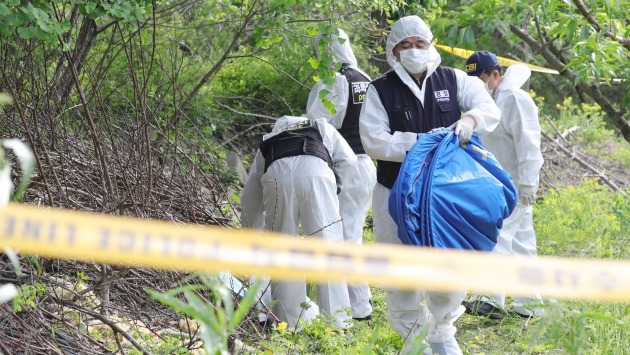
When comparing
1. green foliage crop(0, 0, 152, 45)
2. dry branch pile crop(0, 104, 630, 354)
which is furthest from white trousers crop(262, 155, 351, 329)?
green foliage crop(0, 0, 152, 45)

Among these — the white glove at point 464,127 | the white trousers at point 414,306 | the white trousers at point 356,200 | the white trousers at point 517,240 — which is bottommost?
the white trousers at point 517,240

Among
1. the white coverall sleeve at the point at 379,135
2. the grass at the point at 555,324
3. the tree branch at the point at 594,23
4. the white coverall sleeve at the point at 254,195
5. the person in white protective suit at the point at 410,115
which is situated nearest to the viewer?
the grass at the point at 555,324

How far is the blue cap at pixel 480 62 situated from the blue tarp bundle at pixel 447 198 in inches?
107

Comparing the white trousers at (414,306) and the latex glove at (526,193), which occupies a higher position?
the white trousers at (414,306)

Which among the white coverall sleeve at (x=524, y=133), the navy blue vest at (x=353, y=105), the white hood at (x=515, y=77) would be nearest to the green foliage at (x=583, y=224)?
the white coverall sleeve at (x=524, y=133)

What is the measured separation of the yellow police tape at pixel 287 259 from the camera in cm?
Answer: 234

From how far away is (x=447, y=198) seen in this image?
16.7ft

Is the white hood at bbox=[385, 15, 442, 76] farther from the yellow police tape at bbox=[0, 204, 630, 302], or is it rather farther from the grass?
the yellow police tape at bbox=[0, 204, 630, 302]

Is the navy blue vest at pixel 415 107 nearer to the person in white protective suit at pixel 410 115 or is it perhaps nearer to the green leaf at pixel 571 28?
the person in white protective suit at pixel 410 115

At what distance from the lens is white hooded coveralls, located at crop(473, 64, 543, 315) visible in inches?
294

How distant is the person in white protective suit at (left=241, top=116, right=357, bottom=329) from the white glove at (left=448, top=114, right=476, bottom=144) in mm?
1435

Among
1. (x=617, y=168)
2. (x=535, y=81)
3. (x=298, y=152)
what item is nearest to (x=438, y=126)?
(x=298, y=152)

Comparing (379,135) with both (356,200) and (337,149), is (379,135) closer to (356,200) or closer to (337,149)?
(337,149)

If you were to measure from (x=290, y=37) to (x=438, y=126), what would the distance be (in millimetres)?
2178
